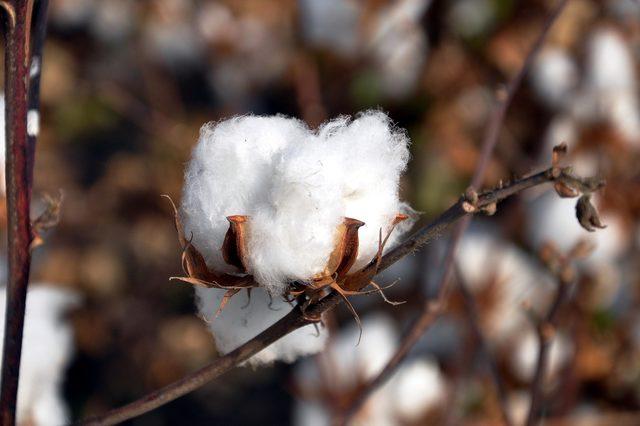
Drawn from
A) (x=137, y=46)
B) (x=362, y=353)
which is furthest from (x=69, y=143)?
(x=362, y=353)

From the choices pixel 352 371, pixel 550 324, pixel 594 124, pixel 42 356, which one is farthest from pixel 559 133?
pixel 42 356

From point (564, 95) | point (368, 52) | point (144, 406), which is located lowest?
point (144, 406)

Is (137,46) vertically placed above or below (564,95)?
above

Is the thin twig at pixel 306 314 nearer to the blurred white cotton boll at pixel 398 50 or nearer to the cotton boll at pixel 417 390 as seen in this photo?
the cotton boll at pixel 417 390

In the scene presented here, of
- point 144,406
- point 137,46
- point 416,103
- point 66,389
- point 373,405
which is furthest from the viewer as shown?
point 137,46

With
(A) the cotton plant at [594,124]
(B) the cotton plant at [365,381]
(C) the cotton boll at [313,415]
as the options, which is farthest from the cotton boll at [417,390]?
Answer: (A) the cotton plant at [594,124]

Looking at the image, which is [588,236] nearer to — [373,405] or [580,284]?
[580,284]

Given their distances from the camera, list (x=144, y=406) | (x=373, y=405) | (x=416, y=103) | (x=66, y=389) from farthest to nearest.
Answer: (x=416, y=103) < (x=66, y=389) < (x=373, y=405) < (x=144, y=406)

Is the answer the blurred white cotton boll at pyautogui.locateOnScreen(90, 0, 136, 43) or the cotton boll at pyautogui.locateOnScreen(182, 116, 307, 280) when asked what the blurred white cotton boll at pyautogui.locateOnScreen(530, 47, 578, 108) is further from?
Answer: the cotton boll at pyautogui.locateOnScreen(182, 116, 307, 280)
